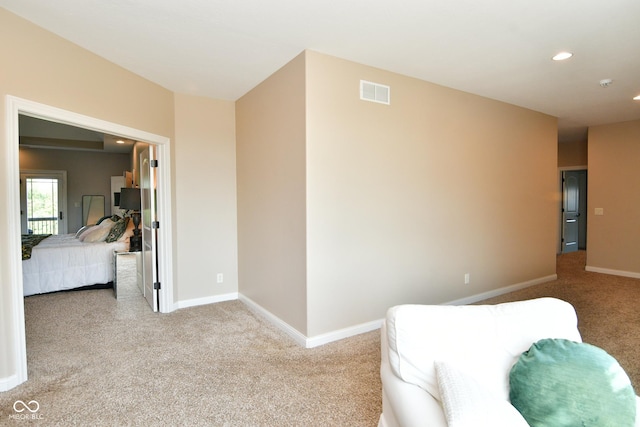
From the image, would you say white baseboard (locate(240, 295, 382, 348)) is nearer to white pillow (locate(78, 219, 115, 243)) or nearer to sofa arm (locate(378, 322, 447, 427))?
sofa arm (locate(378, 322, 447, 427))

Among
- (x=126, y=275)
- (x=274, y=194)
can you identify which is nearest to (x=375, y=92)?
(x=274, y=194)

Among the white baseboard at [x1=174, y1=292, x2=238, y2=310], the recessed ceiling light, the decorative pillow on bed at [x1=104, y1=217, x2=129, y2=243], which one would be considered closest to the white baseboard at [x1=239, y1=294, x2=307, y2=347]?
the white baseboard at [x1=174, y1=292, x2=238, y2=310]

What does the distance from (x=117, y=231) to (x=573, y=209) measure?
940 cm

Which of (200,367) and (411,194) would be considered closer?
(200,367)

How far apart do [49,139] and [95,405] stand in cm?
750

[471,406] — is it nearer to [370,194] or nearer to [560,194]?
[370,194]

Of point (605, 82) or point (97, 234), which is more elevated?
point (605, 82)

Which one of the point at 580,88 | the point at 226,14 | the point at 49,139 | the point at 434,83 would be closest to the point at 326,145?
the point at 226,14

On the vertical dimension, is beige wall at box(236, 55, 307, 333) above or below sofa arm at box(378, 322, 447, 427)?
above

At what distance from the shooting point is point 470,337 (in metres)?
1.40

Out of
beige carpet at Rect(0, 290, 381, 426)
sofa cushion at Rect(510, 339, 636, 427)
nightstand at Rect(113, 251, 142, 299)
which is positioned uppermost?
sofa cushion at Rect(510, 339, 636, 427)

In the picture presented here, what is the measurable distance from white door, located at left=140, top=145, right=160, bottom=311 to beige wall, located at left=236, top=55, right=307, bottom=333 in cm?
98

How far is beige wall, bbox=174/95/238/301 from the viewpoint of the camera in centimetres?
404

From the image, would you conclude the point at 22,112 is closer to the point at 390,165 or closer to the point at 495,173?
the point at 390,165
